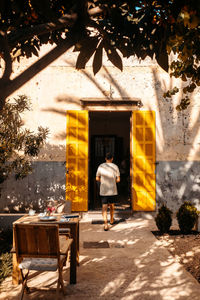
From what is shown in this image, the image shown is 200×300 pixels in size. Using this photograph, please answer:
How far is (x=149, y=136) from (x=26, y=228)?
5224mm

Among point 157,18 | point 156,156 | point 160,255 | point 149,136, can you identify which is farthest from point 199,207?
point 157,18

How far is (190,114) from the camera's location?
8.01 meters

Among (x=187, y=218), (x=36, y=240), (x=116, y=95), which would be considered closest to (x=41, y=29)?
(x=36, y=240)

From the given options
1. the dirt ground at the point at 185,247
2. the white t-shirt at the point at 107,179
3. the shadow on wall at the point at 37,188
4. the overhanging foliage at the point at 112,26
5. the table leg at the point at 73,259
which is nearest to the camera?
the overhanging foliage at the point at 112,26

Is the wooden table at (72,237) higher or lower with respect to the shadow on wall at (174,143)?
lower

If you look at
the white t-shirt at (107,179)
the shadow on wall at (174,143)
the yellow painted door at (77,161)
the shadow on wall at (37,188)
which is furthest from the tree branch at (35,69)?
the white t-shirt at (107,179)

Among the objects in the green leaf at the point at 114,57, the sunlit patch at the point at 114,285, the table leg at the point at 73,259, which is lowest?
the sunlit patch at the point at 114,285

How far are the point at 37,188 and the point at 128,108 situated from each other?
117 inches

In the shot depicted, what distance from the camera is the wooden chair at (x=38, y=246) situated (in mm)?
3240

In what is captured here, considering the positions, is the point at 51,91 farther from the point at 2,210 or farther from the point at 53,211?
the point at 53,211

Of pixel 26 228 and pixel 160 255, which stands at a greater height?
pixel 26 228

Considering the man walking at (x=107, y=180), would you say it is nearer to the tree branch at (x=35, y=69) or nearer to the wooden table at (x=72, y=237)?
the wooden table at (x=72, y=237)

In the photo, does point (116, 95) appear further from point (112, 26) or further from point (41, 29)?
point (41, 29)

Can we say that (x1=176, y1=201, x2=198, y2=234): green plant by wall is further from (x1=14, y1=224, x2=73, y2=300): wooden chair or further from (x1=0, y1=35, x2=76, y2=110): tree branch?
(x1=0, y1=35, x2=76, y2=110): tree branch
